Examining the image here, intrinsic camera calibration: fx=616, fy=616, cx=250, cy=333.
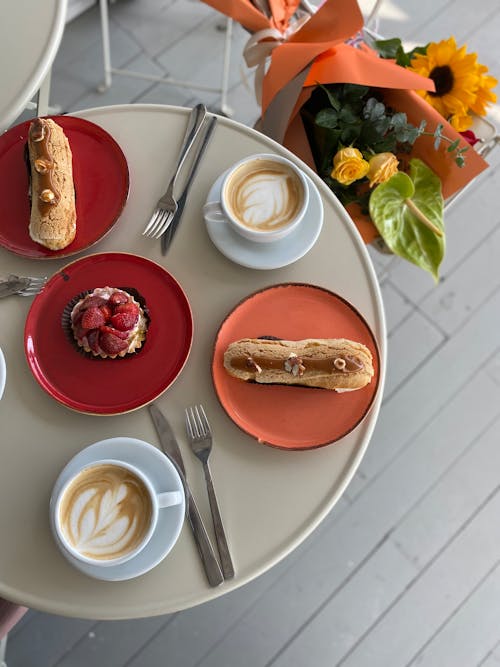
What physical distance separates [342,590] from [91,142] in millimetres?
1434

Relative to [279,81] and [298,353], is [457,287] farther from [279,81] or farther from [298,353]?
[298,353]

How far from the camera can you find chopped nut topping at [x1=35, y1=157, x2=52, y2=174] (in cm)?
110

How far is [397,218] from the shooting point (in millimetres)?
1447

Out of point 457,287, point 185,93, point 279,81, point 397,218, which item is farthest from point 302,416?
point 185,93

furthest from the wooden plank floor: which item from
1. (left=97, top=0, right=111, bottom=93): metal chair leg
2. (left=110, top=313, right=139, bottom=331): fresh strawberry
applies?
(left=110, top=313, right=139, bottom=331): fresh strawberry

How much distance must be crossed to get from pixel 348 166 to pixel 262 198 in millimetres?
301

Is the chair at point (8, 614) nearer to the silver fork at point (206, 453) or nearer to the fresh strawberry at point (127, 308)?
the silver fork at point (206, 453)

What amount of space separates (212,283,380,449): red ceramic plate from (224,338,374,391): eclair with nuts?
30 mm

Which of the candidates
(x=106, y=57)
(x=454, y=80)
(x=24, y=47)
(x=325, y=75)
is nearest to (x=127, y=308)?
(x=24, y=47)

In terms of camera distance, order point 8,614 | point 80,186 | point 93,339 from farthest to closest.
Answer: point 8,614 < point 80,186 < point 93,339

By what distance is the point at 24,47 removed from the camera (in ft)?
3.92

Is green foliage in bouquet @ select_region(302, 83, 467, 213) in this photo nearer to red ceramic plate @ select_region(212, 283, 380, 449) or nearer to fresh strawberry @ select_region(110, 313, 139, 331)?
red ceramic plate @ select_region(212, 283, 380, 449)

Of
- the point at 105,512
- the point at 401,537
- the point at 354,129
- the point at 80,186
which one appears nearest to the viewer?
the point at 105,512

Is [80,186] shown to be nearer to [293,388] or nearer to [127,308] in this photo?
[127,308]
